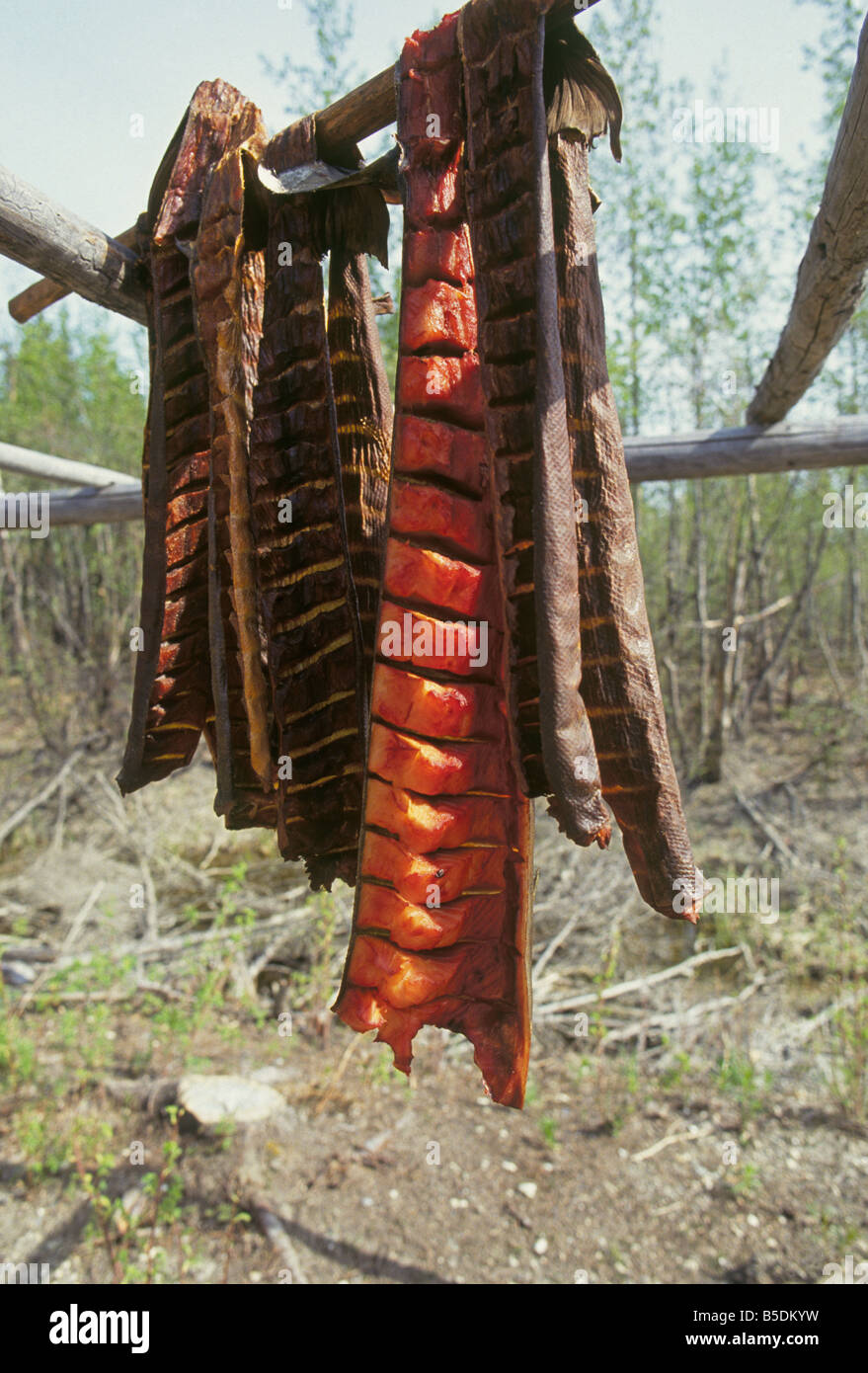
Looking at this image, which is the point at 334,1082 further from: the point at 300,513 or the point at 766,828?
the point at 766,828

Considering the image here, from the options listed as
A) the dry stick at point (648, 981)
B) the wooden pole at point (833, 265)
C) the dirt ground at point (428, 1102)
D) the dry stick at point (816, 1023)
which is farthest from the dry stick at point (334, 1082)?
the wooden pole at point (833, 265)

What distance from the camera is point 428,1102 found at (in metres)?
4.66

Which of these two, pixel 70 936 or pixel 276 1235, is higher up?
pixel 70 936

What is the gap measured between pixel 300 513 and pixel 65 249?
2.19 feet

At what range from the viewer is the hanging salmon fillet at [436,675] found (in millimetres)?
1096

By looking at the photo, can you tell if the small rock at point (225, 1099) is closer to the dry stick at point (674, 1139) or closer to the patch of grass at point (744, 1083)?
the dry stick at point (674, 1139)

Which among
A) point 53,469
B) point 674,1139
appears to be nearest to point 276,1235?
point 674,1139

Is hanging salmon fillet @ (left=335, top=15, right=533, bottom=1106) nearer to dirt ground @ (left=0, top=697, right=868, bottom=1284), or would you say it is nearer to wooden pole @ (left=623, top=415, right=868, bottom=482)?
wooden pole @ (left=623, top=415, right=868, bottom=482)

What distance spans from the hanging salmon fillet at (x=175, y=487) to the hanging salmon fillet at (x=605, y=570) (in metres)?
0.63

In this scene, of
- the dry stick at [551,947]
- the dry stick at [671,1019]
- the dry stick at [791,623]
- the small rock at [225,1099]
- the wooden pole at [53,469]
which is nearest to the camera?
the wooden pole at [53,469]

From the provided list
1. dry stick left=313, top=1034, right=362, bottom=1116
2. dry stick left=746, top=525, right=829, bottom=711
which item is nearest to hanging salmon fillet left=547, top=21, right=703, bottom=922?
dry stick left=313, top=1034, right=362, bottom=1116

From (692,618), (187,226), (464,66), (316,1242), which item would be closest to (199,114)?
(187,226)
